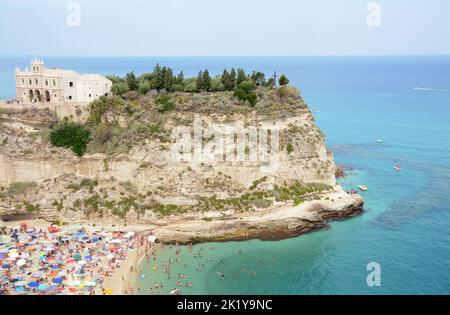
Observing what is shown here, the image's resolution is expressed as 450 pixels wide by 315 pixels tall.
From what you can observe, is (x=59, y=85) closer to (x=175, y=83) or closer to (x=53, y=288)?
(x=175, y=83)

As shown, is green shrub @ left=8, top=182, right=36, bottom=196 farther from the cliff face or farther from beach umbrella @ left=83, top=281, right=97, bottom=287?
beach umbrella @ left=83, top=281, right=97, bottom=287

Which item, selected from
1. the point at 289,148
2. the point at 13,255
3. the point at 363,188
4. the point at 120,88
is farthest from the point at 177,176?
the point at 363,188

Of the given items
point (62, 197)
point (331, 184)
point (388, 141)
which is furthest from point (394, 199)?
point (62, 197)

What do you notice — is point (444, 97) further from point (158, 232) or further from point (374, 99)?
point (158, 232)

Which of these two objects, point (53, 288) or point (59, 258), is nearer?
point (53, 288)

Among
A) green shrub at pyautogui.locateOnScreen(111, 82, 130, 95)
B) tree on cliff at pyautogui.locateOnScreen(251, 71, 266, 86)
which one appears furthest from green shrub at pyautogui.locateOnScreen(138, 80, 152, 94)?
tree on cliff at pyautogui.locateOnScreen(251, 71, 266, 86)

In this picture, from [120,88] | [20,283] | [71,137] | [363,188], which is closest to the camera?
[20,283]
